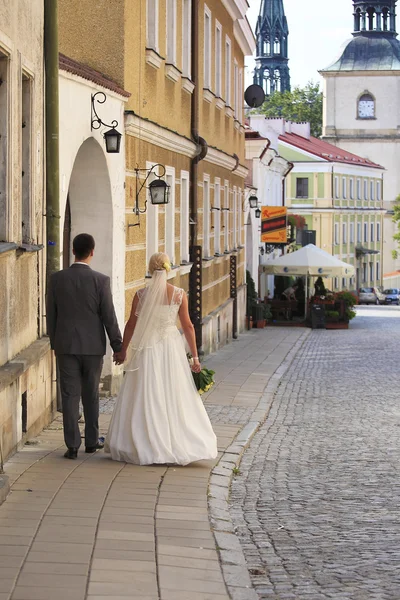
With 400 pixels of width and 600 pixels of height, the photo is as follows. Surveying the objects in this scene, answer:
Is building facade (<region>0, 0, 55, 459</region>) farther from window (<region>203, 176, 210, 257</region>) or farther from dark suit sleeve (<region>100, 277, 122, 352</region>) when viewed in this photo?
window (<region>203, 176, 210, 257</region>)

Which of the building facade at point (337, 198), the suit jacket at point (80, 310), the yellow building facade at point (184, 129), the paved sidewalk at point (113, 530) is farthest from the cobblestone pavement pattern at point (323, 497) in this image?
the building facade at point (337, 198)

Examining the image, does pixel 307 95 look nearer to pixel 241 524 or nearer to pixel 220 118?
pixel 220 118

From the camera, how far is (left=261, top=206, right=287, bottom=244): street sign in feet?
146

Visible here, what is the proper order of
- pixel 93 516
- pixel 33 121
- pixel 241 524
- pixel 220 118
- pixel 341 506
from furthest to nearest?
1. pixel 220 118
2. pixel 33 121
3. pixel 341 506
4. pixel 241 524
5. pixel 93 516

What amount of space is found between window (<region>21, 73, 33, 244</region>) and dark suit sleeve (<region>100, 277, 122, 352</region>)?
1347mm

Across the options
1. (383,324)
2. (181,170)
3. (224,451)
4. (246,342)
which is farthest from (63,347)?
(383,324)

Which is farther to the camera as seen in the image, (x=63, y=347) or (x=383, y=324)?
(x=383, y=324)

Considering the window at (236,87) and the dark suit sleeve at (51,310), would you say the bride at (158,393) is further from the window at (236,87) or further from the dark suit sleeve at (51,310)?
the window at (236,87)

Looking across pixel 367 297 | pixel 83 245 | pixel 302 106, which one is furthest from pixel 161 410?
pixel 302 106

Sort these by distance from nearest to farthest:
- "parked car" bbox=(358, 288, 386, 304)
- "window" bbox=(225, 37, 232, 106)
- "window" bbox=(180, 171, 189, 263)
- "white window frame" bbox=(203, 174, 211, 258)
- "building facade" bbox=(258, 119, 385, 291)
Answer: "window" bbox=(180, 171, 189, 263) → "white window frame" bbox=(203, 174, 211, 258) → "window" bbox=(225, 37, 232, 106) → "building facade" bbox=(258, 119, 385, 291) → "parked car" bbox=(358, 288, 386, 304)

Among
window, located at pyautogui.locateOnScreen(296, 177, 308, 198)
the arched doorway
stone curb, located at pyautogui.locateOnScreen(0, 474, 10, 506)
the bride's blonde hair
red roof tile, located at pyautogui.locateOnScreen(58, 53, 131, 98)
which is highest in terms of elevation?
window, located at pyautogui.locateOnScreen(296, 177, 308, 198)

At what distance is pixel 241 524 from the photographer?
28.3 feet

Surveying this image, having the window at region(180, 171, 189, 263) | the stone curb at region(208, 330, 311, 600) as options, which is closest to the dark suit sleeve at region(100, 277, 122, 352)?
the stone curb at region(208, 330, 311, 600)

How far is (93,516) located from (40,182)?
14.5ft
